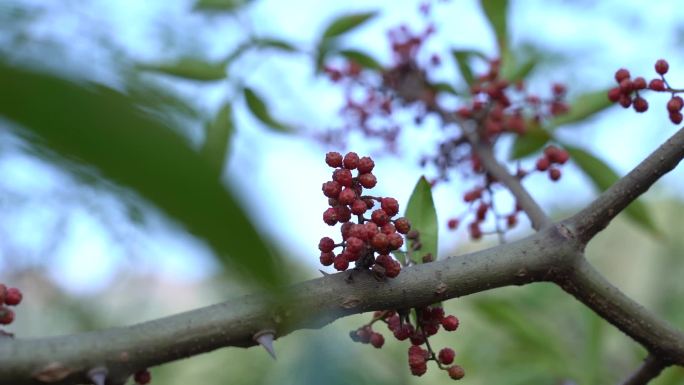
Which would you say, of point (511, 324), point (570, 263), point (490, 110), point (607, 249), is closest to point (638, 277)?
point (607, 249)

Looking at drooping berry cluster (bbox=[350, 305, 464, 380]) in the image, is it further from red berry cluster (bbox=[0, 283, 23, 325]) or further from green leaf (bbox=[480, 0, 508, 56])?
green leaf (bbox=[480, 0, 508, 56])

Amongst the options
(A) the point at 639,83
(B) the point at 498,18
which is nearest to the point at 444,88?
(B) the point at 498,18

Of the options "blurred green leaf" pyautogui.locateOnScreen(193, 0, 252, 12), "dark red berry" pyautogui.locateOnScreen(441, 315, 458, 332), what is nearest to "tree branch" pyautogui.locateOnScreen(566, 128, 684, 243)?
"dark red berry" pyautogui.locateOnScreen(441, 315, 458, 332)

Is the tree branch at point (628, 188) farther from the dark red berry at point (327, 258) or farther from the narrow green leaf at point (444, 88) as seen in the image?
the narrow green leaf at point (444, 88)

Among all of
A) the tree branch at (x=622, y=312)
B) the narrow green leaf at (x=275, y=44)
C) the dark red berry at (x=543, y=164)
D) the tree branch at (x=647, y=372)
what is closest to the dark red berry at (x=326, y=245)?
the tree branch at (x=622, y=312)

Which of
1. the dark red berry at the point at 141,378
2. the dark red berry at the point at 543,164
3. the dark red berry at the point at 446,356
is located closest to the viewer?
the dark red berry at the point at 141,378

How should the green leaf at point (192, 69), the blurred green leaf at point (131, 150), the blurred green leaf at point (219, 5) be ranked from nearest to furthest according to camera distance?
the blurred green leaf at point (131, 150) < the green leaf at point (192, 69) < the blurred green leaf at point (219, 5)

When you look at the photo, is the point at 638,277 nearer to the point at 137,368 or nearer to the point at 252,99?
the point at 252,99
